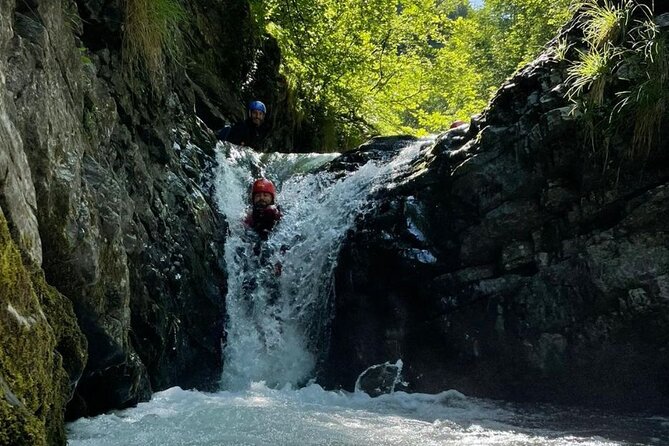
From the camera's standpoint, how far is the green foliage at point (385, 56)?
50.6 feet

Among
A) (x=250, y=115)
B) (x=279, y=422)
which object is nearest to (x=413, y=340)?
(x=279, y=422)

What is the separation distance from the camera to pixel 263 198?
362 inches

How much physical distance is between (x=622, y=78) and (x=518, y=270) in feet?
7.15

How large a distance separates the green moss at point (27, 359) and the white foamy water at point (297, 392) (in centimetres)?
61

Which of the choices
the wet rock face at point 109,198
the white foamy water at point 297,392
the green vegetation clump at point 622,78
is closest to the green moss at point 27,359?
the wet rock face at point 109,198

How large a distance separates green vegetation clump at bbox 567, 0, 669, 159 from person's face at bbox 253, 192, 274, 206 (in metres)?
4.43

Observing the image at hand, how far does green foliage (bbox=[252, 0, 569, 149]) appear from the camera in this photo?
1541 centimetres

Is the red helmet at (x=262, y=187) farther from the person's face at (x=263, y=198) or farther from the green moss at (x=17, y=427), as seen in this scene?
the green moss at (x=17, y=427)

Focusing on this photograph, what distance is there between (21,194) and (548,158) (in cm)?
518

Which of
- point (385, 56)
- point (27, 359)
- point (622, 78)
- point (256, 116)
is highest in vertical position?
point (385, 56)

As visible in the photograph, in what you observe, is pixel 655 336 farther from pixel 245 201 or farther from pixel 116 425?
pixel 245 201

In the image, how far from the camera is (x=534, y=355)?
253 inches

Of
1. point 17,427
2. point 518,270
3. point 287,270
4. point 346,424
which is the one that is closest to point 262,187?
point 287,270

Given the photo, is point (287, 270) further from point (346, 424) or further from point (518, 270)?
point (346, 424)
